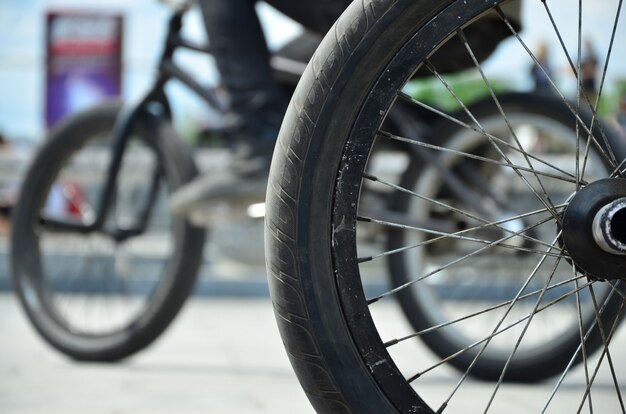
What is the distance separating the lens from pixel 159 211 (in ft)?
21.2

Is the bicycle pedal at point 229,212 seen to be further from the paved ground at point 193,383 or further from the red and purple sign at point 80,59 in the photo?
the red and purple sign at point 80,59

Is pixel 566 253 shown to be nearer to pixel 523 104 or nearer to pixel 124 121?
pixel 523 104

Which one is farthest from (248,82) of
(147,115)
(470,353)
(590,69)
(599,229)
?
(590,69)

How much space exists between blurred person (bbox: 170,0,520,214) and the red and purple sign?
4.69m

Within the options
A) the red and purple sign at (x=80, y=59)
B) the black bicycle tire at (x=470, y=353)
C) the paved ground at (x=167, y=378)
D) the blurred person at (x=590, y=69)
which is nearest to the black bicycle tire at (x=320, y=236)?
the paved ground at (x=167, y=378)

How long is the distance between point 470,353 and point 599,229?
1688mm

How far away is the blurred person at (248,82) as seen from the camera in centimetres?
293

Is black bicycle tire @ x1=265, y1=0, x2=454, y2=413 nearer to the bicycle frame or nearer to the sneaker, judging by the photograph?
the sneaker

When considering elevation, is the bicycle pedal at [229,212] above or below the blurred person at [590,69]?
below

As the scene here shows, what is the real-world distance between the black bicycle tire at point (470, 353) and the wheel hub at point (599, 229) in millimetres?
1519

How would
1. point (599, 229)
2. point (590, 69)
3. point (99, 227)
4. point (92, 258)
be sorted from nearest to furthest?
1. point (599, 229)
2. point (99, 227)
3. point (92, 258)
4. point (590, 69)

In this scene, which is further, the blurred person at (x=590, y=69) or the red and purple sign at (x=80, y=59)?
the red and purple sign at (x=80, y=59)

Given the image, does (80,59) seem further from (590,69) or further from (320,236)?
(320,236)

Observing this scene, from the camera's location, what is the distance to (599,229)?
4.96 ft
